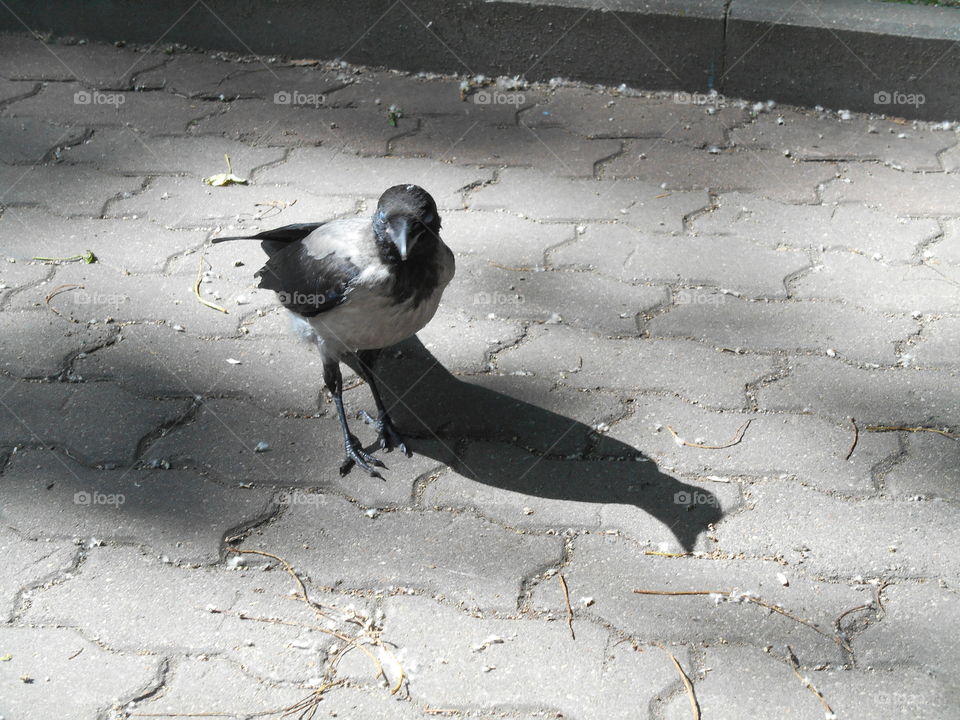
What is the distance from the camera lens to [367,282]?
2.99 meters

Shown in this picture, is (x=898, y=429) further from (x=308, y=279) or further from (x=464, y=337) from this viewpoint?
(x=308, y=279)

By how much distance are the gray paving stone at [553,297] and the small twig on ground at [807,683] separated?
4.83 ft

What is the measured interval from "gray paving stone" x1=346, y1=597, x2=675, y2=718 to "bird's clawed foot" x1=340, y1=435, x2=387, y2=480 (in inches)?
22.0

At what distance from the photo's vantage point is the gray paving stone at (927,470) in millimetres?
3141

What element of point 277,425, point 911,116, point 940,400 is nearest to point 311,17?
point 277,425

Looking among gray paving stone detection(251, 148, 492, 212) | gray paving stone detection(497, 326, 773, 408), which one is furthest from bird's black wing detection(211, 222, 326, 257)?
gray paving stone detection(251, 148, 492, 212)

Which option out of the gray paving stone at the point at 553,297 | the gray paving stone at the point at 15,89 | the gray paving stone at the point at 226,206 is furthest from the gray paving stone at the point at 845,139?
the gray paving stone at the point at 15,89

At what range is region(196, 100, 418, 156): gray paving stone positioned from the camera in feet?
15.9

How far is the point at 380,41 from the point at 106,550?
3.28 metres

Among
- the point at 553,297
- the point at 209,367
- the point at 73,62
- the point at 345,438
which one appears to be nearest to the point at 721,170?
the point at 553,297

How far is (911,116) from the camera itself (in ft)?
16.3

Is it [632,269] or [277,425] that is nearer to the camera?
[277,425]

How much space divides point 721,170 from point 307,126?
2025mm

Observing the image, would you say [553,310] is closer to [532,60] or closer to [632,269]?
[632,269]
